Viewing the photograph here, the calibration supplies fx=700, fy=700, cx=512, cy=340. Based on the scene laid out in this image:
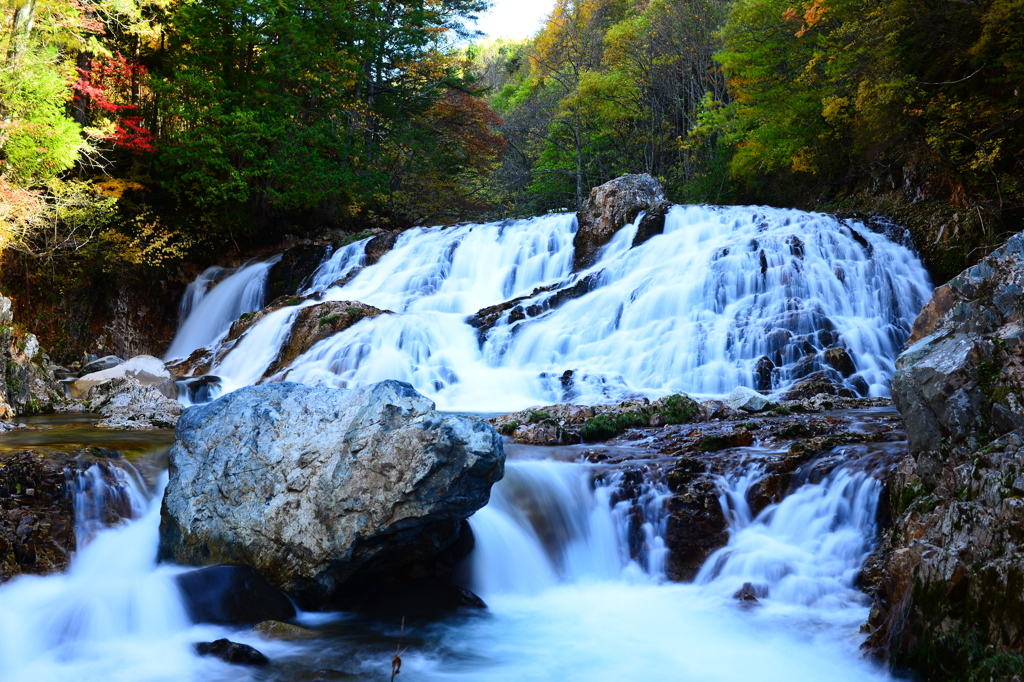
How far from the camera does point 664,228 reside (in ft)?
52.3

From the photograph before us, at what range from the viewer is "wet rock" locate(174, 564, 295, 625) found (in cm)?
485

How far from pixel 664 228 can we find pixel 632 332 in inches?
171

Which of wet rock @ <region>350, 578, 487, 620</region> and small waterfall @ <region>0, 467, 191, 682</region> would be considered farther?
wet rock @ <region>350, 578, 487, 620</region>

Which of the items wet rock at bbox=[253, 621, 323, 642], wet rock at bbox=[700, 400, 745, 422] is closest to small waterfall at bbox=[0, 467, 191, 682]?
wet rock at bbox=[253, 621, 323, 642]

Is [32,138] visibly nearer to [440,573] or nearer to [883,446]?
[440,573]

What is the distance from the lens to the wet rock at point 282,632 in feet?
15.3

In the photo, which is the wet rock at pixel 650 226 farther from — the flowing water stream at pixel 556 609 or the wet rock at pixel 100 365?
the wet rock at pixel 100 365

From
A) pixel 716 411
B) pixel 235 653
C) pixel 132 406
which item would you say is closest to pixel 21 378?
pixel 132 406

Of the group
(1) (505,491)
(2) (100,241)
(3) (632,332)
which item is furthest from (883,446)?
(2) (100,241)

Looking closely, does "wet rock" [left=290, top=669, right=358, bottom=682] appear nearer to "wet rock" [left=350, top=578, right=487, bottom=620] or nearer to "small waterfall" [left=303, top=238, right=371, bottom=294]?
"wet rock" [left=350, top=578, right=487, bottom=620]

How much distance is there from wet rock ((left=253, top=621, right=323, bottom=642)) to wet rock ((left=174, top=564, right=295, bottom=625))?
0.12 m

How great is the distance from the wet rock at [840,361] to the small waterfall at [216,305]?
1364 centimetres

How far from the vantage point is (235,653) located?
4.30m

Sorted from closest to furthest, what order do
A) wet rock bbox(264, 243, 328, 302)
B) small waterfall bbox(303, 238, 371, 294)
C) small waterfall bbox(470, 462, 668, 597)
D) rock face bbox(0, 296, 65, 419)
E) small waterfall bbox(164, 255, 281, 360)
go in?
small waterfall bbox(470, 462, 668, 597), rock face bbox(0, 296, 65, 419), small waterfall bbox(164, 255, 281, 360), small waterfall bbox(303, 238, 371, 294), wet rock bbox(264, 243, 328, 302)
